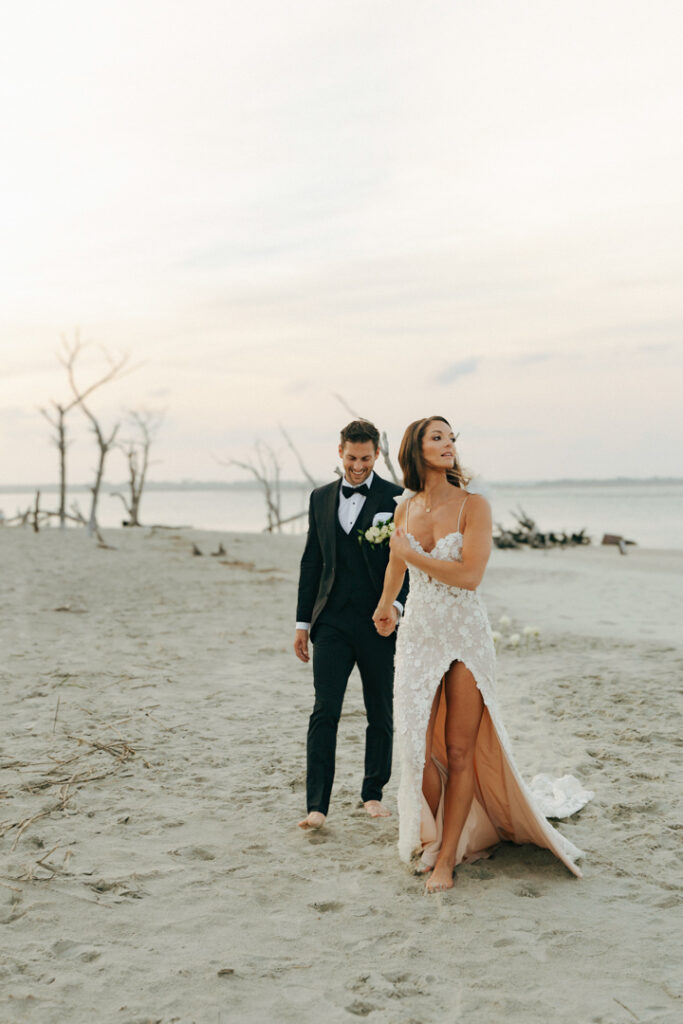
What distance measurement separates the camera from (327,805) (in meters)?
4.34

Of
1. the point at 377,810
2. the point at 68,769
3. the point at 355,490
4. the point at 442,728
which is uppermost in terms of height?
the point at 355,490

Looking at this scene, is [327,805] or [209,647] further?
[209,647]

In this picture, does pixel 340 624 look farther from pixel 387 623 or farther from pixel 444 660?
pixel 444 660

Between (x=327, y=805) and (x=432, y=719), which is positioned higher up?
(x=432, y=719)

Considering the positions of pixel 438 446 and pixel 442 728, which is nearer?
pixel 438 446

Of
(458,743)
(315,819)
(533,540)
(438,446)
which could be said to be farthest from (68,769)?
(533,540)

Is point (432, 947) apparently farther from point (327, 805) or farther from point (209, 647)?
point (209, 647)

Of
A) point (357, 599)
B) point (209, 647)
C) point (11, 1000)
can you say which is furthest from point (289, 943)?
point (209, 647)

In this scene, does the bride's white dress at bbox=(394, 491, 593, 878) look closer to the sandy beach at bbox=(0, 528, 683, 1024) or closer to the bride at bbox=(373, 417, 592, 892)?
the bride at bbox=(373, 417, 592, 892)

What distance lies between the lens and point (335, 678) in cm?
425

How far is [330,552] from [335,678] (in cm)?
64

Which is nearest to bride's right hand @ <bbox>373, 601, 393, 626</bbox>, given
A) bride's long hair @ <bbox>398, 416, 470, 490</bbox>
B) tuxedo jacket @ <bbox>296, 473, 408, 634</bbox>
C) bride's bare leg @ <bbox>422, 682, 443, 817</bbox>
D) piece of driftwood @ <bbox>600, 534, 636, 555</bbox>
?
tuxedo jacket @ <bbox>296, 473, 408, 634</bbox>

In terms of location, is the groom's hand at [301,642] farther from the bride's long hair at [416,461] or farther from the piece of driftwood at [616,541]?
the piece of driftwood at [616,541]

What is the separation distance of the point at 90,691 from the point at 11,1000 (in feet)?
14.8
